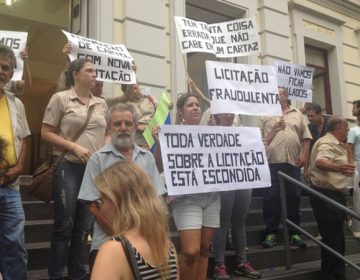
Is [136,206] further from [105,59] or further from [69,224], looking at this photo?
[105,59]

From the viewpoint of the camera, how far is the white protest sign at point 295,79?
6281 mm

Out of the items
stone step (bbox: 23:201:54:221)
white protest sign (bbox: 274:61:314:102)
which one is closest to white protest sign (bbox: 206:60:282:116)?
white protest sign (bbox: 274:61:314:102)

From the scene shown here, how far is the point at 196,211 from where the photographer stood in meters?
3.65

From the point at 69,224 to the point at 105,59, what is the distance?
209cm

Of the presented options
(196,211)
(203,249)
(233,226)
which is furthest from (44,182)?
(233,226)

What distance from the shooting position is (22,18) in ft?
34.3

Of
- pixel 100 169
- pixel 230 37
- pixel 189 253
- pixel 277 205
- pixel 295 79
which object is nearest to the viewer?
pixel 100 169

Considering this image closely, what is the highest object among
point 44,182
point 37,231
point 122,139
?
point 122,139

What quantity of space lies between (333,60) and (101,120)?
892cm

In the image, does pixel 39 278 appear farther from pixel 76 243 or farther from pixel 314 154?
pixel 314 154

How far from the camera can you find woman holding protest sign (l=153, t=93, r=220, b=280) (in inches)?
138

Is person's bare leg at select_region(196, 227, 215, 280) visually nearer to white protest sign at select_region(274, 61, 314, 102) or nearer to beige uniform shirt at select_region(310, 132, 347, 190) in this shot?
beige uniform shirt at select_region(310, 132, 347, 190)

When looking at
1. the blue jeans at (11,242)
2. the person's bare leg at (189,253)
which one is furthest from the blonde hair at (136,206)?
the person's bare leg at (189,253)

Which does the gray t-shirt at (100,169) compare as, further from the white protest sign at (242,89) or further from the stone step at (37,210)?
the stone step at (37,210)
